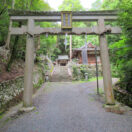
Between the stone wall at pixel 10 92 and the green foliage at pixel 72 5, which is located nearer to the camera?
the stone wall at pixel 10 92

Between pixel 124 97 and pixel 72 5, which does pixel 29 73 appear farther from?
pixel 72 5

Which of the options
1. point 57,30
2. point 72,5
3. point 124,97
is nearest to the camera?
point 57,30

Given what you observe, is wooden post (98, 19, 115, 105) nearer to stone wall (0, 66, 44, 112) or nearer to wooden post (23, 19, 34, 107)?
wooden post (23, 19, 34, 107)

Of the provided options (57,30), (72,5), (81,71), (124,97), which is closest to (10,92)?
(57,30)

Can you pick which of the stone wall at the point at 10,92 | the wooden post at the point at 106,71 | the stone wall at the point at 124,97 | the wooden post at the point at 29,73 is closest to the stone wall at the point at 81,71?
the stone wall at the point at 124,97

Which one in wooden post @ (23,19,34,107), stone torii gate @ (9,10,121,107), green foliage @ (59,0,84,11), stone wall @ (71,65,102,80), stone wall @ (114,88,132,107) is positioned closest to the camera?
wooden post @ (23,19,34,107)

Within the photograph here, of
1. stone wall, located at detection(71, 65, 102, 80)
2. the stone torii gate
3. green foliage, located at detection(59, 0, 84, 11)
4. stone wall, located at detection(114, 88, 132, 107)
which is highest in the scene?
green foliage, located at detection(59, 0, 84, 11)

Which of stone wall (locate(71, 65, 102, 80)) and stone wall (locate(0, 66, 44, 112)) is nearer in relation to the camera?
stone wall (locate(0, 66, 44, 112))

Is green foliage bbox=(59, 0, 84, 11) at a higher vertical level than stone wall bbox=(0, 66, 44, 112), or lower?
higher

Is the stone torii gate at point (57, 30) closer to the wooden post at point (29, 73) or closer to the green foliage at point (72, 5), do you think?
the wooden post at point (29, 73)

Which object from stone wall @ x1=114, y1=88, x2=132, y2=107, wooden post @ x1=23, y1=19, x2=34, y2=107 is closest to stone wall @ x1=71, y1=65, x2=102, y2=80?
stone wall @ x1=114, y1=88, x2=132, y2=107

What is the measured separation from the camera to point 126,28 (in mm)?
3914

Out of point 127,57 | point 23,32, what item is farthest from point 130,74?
point 23,32

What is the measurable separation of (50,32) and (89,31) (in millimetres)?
1984
